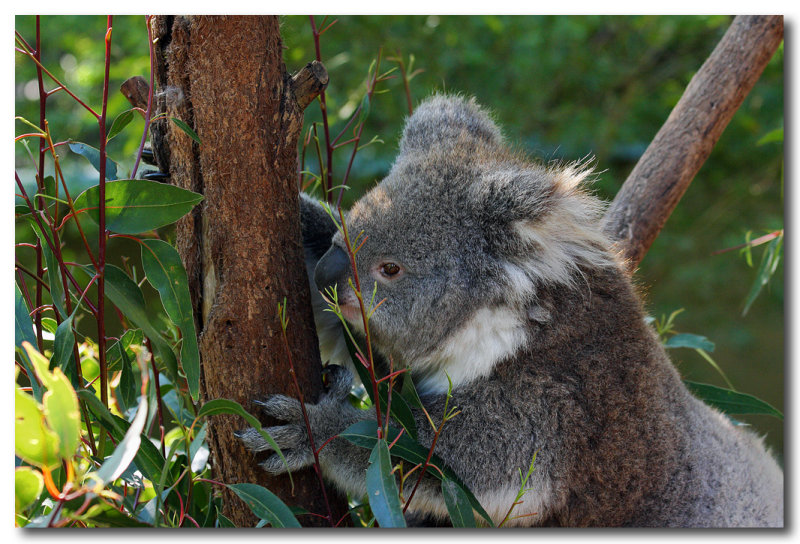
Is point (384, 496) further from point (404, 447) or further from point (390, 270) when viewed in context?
point (390, 270)

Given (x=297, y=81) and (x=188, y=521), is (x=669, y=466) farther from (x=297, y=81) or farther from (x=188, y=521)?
(x=297, y=81)

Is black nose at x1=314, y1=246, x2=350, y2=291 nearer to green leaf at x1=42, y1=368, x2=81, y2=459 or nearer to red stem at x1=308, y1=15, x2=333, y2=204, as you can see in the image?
red stem at x1=308, y1=15, x2=333, y2=204

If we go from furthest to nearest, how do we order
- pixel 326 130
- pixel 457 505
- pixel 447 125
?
pixel 447 125 < pixel 326 130 < pixel 457 505

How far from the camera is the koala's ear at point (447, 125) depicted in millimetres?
1890

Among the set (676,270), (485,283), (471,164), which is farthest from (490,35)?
(485,283)

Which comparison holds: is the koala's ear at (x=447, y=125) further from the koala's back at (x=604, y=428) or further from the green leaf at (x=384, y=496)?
the green leaf at (x=384, y=496)

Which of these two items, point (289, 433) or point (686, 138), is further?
point (686, 138)

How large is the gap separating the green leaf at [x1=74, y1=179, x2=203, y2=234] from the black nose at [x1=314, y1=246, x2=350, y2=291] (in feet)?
1.24

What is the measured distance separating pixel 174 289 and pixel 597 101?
3662mm

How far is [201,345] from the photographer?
54.4 inches

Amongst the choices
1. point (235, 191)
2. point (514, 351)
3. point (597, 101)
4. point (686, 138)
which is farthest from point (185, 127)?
point (597, 101)

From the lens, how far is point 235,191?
4.46ft

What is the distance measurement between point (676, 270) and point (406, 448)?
3.78 metres

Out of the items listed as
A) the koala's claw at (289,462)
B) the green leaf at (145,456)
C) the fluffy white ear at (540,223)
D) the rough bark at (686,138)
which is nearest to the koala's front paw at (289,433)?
the koala's claw at (289,462)
